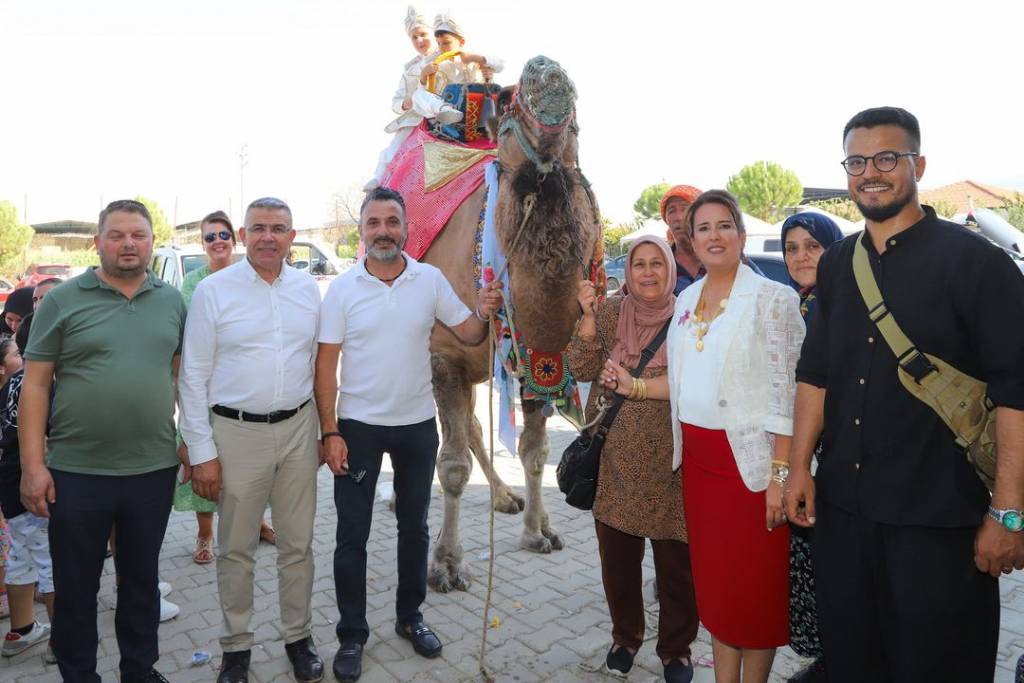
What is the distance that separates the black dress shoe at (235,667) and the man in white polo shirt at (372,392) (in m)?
0.41

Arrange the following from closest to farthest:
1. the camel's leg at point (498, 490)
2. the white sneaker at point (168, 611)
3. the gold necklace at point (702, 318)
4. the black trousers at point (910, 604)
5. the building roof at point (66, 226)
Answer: the black trousers at point (910, 604) < the gold necklace at point (702, 318) < the white sneaker at point (168, 611) < the camel's leg at point (498, 490) < the building roof at point (66, 226)

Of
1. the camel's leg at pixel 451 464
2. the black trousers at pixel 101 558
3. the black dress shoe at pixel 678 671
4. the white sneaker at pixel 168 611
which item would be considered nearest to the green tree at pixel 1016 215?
the camel's leg at pixel 451 464

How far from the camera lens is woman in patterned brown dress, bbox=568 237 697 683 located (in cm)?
293

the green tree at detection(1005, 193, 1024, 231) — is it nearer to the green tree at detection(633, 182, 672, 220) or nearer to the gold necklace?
the gold necklace

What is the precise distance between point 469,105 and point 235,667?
3704mm

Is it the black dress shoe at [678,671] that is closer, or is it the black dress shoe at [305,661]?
the black dress shoe at [678,671]

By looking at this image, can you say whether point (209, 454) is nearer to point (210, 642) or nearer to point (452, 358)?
point (210, 642)

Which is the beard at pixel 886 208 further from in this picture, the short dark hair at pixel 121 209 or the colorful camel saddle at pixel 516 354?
the short dark hair at pixel 121 209

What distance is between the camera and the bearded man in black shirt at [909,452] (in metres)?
1.87

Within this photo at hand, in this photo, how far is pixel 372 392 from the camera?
3.20 m

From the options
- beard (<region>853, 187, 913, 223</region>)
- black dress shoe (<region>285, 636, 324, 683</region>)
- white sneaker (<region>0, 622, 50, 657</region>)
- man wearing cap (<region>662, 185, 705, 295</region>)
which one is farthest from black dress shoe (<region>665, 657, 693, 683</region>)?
white sneaker (<region>0, 622, 50, 657</region>)

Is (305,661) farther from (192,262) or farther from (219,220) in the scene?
(192,262)

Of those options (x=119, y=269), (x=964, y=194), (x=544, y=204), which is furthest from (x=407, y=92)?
(x=964, y=194)

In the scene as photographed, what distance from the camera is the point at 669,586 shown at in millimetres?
3031
